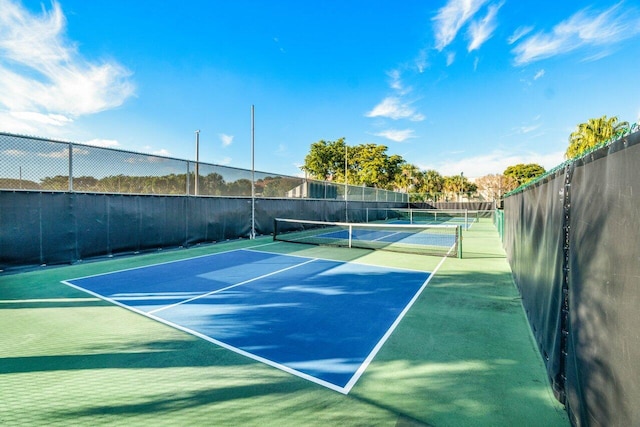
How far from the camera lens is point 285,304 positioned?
5.48 metres

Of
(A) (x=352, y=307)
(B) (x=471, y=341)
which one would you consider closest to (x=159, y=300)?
(A) (x=352, y=307)

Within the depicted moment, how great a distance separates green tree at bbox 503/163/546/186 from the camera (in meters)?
77.9

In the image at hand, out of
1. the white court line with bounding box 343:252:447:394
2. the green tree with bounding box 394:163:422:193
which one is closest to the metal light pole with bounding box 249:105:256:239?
the white court line with bounding box 343:252:447:394

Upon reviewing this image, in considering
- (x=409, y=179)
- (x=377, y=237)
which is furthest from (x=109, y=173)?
(x=409, y=179)

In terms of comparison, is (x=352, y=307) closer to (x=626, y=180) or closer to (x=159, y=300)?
(x=159, y=300)

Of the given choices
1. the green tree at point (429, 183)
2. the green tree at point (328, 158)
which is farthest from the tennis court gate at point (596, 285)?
the green tree at point (429, 183)

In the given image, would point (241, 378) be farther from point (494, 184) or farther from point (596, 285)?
point (494, 184)

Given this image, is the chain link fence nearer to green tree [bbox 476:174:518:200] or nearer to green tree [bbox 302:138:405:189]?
green tree [bbox 302:138:405:189]

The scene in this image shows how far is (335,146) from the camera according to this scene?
5956 cm

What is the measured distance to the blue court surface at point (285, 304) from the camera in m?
3.66

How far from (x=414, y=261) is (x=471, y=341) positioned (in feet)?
19.2

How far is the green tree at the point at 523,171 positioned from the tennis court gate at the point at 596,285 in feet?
287

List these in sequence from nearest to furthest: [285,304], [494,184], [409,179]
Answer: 1. [285,304]
2. [409,179]
3. [494,184]

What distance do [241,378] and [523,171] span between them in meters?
95.3
